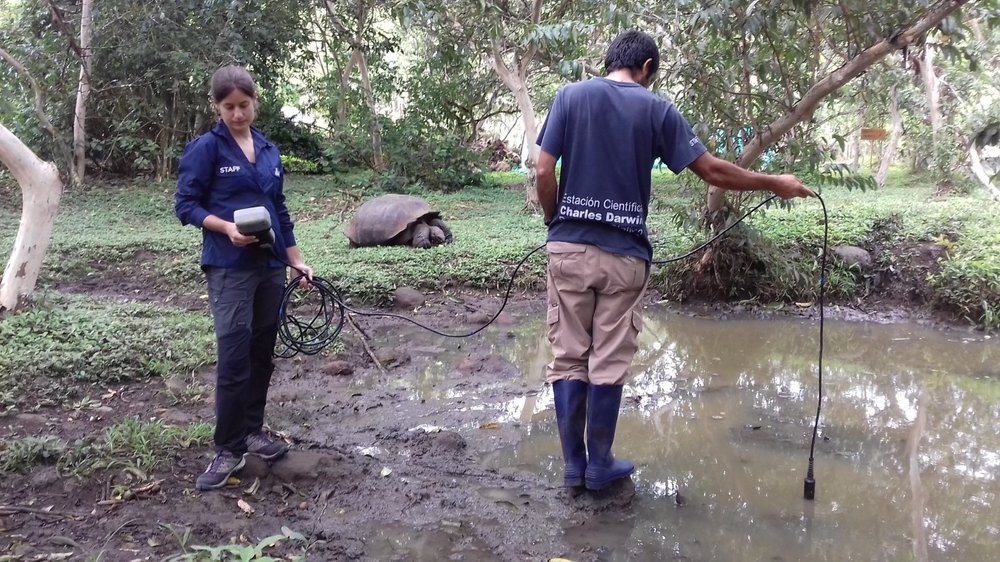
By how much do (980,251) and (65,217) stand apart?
9.52m

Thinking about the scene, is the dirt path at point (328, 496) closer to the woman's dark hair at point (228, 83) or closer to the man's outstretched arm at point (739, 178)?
the man's outstretched arm at point (739, 178)

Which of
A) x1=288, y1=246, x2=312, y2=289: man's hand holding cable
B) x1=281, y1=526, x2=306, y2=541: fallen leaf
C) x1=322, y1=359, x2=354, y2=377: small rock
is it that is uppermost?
x1=288, y1=246, x2=312, y2=289: man's hand holding cable

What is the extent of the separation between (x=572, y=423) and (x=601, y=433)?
13 centimetres

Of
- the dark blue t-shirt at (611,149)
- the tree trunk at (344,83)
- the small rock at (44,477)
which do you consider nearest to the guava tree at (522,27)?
the dark blue t-shirt at (611,149)

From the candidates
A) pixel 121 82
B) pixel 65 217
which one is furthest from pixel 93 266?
pixel 121 82

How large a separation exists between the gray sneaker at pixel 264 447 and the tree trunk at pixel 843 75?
13.1ft

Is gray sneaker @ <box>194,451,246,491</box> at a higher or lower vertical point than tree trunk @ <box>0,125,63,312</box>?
lower

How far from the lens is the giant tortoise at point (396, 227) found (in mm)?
8297

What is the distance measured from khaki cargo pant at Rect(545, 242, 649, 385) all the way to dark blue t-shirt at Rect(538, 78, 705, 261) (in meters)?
0.07

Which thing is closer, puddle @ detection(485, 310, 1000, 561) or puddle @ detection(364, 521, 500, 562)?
puddle @ detection(364, 521, 500, 562)

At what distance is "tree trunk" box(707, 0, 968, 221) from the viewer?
4426mm

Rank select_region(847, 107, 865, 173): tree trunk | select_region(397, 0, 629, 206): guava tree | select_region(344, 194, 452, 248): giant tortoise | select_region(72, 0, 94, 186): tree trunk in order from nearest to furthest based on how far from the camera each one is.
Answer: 1. select_region(397, 0, 629, 206): guava tree
2. select_region(344, 194, 452, 248): giant tortoise
3. select_region(72, 0, 94, 186): tree trunk
4. select_region(847, 107, 865, 173): tree trunk

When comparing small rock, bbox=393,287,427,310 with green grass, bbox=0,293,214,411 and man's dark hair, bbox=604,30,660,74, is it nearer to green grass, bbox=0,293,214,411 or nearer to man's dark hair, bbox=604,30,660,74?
green grass, bbox=0,293,214,411

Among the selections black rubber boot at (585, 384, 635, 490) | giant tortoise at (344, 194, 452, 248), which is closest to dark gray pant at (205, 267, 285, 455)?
black rubber boot at (585, 384, 635, 490)
